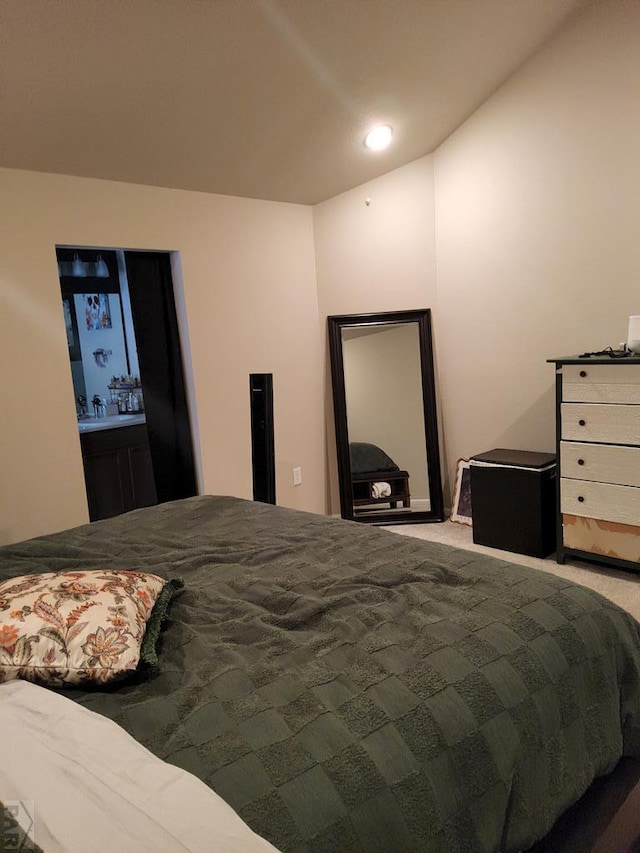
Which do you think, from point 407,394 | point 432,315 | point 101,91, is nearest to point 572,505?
point 407,394

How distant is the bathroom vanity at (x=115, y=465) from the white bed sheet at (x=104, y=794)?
298 centimetres

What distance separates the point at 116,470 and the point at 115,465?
35 mm

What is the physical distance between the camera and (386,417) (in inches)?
156

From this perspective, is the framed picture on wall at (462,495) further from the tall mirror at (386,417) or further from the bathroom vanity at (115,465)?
the bathroom vanity at (115,465)

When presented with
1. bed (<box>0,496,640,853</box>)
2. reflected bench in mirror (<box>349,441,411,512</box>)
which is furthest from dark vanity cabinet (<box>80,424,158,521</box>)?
bed (<box>0,496,640,853</box>)

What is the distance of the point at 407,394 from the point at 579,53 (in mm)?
2074

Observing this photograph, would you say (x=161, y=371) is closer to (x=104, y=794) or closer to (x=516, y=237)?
(x=516, y=237)

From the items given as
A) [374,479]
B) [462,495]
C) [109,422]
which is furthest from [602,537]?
[109,422]

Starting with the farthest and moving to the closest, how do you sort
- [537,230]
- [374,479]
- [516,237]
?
1. [374,479]
2. [516,237]
3. [537,230]

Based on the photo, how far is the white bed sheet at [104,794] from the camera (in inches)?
27.0

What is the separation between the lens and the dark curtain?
3.39 meters

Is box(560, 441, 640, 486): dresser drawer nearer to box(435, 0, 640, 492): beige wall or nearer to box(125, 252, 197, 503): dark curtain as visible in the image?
box(435, 0, 640, 492): beige wall

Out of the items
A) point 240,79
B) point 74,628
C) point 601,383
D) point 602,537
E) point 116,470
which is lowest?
point 602,537

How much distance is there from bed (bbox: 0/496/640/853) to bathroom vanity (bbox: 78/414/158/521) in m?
2.23
